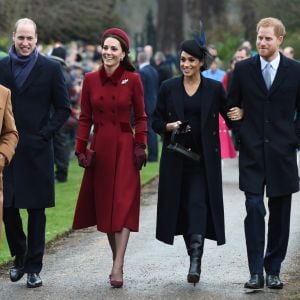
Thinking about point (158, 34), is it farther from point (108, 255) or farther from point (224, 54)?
point (108, 255)

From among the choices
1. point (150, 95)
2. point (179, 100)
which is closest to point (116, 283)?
point (179, 100)

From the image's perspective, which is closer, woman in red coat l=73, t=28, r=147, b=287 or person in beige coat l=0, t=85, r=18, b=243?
person in beige coat l=0, t=85, r=18, b=243

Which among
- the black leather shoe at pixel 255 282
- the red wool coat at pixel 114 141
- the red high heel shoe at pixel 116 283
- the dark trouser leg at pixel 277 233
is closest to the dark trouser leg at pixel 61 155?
the red wool coat at pixel 114 141

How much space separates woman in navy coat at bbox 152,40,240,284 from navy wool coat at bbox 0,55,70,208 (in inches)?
33.2

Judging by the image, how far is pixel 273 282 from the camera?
873 centimetres

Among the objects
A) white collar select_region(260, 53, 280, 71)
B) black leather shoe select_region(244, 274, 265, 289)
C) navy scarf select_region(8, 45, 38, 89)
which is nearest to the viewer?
black leather shoe select_region(244, 274, 265, 289)

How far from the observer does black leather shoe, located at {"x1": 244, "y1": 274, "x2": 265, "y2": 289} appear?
859 centimetres

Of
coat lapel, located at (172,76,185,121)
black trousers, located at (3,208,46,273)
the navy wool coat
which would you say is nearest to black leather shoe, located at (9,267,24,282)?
black trousers, located at (3,208,46,273)

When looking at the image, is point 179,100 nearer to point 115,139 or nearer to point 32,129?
point 115,139

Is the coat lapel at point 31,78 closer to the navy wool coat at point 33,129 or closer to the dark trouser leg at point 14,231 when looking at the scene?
the navy wool coat at point 33,129

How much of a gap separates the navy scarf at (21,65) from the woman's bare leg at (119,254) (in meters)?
1.36

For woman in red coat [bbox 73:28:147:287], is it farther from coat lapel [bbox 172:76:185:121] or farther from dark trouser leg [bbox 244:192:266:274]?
dark trouser leg [bbox 244:192:266:274]

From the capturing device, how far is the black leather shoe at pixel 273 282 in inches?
343

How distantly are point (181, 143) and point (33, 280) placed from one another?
1513 mm
